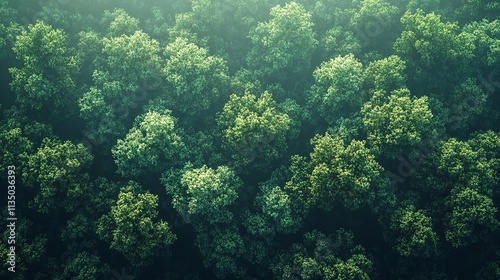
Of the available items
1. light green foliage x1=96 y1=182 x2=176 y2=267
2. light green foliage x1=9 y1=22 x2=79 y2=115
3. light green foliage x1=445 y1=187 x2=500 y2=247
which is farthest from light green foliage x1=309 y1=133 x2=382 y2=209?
light green foliage x1=9 y1=22 x2=79 y2=115

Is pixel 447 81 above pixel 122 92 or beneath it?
above

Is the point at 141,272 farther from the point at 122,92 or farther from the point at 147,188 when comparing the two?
the point at 122,92

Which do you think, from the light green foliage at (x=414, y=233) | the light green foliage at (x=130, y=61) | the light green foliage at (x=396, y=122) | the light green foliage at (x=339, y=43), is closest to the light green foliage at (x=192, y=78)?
the light green foliage at (x=130, y=61)

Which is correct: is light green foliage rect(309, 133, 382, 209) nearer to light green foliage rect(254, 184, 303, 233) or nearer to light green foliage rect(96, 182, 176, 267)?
light green foliage rect(254, 184, 303, 233)

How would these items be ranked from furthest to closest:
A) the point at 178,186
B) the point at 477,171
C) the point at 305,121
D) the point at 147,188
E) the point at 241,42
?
the point at 241,42 → the point at 305,121 → the point at 147,188 → the point at 178,186 → the point at 477,171

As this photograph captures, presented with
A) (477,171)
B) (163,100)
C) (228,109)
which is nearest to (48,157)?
(163,100)

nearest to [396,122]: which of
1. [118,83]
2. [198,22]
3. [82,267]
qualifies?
[198,22]

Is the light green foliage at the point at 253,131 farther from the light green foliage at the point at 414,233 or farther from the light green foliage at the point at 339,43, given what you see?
the light green foliage at the point at 414,233
